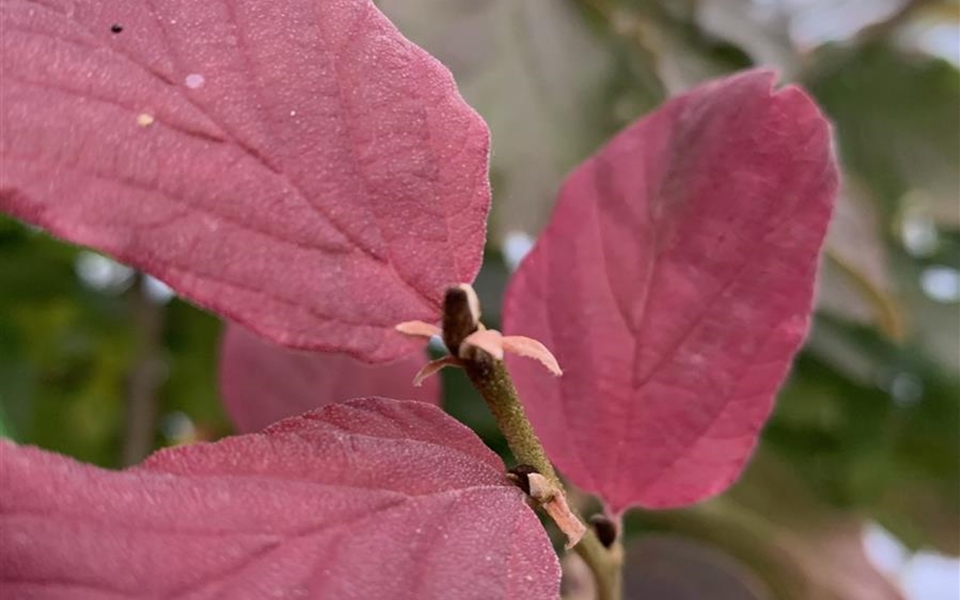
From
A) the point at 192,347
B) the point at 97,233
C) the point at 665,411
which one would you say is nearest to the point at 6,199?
the point at 97,233

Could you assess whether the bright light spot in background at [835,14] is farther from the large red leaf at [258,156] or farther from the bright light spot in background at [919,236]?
the large red leaf at [258,156]

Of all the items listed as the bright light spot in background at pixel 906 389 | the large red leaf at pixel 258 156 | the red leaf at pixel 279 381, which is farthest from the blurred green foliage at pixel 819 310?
the large red leaf at pixel 258 156

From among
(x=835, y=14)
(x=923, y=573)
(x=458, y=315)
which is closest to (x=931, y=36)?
(x=835, y=14)

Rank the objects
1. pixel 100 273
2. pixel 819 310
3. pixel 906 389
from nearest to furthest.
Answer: pixel 819 310 < pixel 906 389 < pixel 100 273

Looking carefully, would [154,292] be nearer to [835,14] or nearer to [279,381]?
[279,381]

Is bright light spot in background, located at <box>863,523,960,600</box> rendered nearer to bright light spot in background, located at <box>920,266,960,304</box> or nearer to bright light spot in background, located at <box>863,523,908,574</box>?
bright light spot in background, located at <box>863,523,908,574</box>

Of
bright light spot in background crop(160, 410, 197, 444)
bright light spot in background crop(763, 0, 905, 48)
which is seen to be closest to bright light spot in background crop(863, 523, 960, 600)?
bright light spot in background crop(763, 0, 905, 48)

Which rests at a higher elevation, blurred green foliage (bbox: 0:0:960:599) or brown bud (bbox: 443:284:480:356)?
brown bud (bbox: 443:284:480:356)
